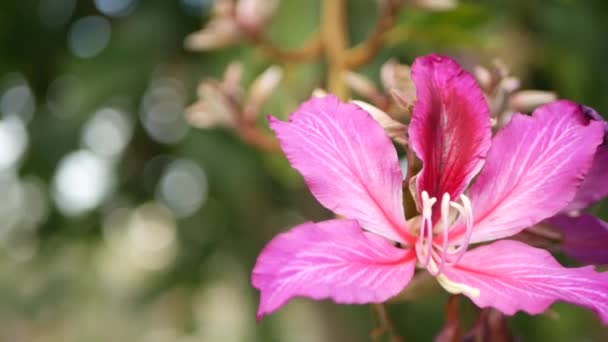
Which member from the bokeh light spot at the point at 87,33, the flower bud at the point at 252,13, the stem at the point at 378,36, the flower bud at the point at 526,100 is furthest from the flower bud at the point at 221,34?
the bokeh light spot at the point at 87,33

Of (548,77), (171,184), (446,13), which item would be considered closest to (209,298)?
(171,184)

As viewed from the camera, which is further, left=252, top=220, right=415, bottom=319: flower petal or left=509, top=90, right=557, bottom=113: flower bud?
left=509, top=90, right=557, bottom=113: flower bud

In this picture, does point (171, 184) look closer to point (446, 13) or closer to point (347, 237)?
point (446, 13)

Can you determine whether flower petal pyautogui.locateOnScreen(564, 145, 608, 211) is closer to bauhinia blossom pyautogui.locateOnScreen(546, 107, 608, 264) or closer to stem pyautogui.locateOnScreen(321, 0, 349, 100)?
bauhinia blossom pyautogui.locateOnScreen(546, 107, 608, 264)

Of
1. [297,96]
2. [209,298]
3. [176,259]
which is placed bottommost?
[209,298]

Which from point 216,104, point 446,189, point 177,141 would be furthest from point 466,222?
point 177,141

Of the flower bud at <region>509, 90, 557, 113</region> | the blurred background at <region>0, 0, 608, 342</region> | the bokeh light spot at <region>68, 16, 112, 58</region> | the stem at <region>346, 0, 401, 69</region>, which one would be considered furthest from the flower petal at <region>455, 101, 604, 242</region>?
the bokeh light spot at <region>68, 16, 112, 58</region>

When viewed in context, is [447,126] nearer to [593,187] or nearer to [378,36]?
[593,187]
